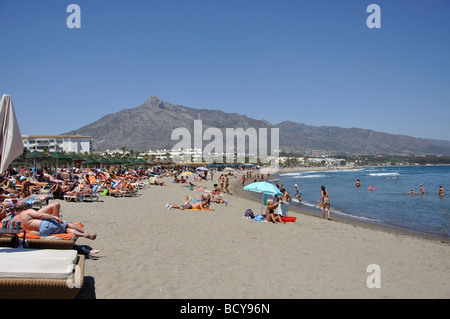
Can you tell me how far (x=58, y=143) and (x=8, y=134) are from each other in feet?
353

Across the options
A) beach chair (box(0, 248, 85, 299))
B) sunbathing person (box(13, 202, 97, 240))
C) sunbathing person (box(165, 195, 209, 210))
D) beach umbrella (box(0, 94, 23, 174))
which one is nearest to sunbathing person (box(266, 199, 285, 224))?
sunbathing person (box(165, 195, 209, 210))

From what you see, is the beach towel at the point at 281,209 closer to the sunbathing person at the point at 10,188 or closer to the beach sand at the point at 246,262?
the beach sand at the point at 246,262

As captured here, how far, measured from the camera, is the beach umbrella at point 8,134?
13.3ft

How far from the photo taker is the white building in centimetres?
9712

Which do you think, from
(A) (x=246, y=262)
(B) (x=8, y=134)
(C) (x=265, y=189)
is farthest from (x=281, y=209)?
(B) (x=8, y=134)

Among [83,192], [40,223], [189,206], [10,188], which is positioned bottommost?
[189,206]

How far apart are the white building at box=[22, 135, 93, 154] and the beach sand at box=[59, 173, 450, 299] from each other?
98500 millimetres

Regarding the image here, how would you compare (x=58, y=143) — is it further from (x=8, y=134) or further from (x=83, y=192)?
(x=8, y=134)

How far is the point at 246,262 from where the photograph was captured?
5594mm

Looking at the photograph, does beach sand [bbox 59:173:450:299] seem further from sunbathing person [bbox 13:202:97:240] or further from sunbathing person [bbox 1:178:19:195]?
sunbathing person [bbox 1:178:19:195]

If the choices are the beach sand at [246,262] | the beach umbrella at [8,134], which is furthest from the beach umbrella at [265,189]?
the beach umbrella at [8,134]

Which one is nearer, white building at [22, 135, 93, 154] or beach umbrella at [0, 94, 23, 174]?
beach umbrella at [0, 94, 23, 174]

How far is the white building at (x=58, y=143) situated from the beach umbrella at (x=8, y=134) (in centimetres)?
10103
